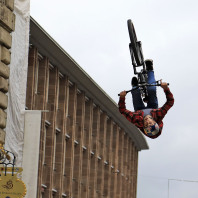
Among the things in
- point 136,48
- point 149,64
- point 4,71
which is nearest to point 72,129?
point 4,71

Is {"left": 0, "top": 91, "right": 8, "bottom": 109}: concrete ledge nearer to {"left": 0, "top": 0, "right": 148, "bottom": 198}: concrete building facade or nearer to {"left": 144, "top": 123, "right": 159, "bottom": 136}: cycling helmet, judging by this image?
{"left": 0, "top": 0, "right": 148, "bottom": 198}: concrete building facade

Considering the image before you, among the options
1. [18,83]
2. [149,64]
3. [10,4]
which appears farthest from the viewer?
[18,83]

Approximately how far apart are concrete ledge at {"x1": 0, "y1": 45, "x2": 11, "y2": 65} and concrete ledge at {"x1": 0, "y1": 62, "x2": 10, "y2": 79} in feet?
0.57

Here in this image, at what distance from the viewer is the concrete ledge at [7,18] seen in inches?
1083

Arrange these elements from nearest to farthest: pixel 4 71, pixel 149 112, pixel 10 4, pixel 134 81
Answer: pixel 134 81
pixel 149 112
pixel 4 71
pixel 10 4

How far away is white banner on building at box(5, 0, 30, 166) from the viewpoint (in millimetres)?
30000

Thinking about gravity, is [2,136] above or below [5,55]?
below

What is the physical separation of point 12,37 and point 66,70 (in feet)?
79.4

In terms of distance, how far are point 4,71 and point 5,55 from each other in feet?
1.63

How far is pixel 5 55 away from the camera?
2789cm

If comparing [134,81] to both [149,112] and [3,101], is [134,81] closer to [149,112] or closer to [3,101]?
[149,112]

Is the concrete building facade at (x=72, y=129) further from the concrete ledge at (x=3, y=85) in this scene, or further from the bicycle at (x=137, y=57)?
the bicycle at (x=137, y=57)

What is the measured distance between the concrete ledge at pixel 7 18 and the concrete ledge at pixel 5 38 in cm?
16

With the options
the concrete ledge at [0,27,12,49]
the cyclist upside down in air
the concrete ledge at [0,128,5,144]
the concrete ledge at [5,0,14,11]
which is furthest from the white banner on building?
the cyclist upside down in air
